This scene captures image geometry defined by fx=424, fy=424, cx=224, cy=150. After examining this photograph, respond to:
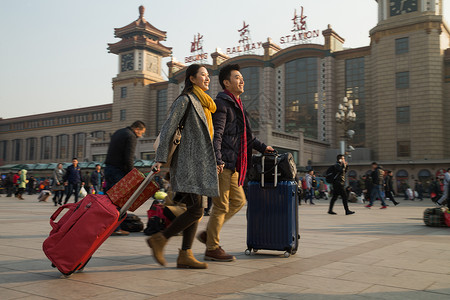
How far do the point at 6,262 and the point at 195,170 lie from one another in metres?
1.95

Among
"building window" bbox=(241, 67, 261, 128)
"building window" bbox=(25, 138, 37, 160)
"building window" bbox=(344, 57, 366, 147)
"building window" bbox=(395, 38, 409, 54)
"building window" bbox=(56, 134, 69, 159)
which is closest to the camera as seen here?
"building window" bbox=(395, 38, 409, 54)

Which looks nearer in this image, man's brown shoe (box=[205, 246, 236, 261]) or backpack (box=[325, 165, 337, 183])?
man's brown shoe (box=[205, 246, 236, 261])

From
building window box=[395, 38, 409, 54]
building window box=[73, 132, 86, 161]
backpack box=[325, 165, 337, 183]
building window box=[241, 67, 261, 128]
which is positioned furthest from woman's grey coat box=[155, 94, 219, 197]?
building window box=[73, 132, 86, 161]

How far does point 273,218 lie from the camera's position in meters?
4.59

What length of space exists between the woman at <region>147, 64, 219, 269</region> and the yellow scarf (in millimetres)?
69

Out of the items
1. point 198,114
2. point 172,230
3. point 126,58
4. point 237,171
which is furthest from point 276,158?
point 126,58

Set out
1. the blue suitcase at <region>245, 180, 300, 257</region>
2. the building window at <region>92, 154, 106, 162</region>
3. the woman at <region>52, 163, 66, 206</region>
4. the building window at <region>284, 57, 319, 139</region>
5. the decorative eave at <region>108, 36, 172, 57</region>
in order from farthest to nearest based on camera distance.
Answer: the decorative eave at <region>108, 36, 172, 57</region> < the building window at <region>92, 154, 106, 162</region> < the building window at <region>284, 57, 319, 139</region> < the woman at <region>52, 163, 66, 206</region> < the blue suitcase at <region>245, 180, 300, 257</region>

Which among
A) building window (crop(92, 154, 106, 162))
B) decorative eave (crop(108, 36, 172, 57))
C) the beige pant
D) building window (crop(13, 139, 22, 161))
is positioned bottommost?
the beige pant

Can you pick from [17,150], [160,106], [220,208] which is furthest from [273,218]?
[17,150]

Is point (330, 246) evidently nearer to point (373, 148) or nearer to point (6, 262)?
point (6, 262)

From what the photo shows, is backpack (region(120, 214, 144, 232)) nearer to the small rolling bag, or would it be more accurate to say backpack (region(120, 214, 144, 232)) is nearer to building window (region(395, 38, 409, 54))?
the small rolling bag

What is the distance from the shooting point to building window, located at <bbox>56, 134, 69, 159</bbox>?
212 feet

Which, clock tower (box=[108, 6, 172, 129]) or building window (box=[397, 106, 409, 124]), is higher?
clock tower (box=[108, 6, 172, 129])

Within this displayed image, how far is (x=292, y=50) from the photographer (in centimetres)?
4584
